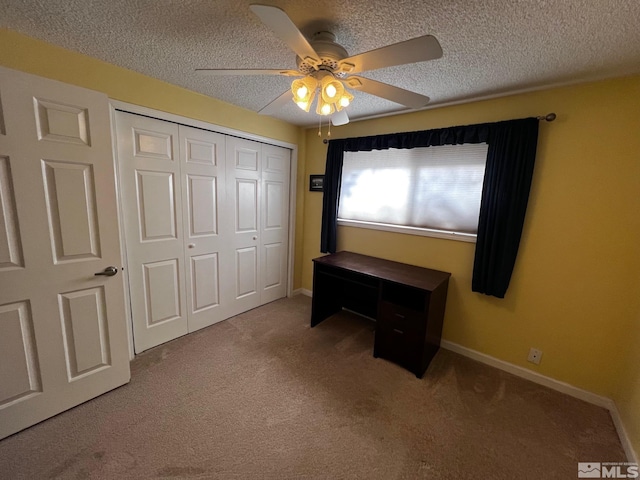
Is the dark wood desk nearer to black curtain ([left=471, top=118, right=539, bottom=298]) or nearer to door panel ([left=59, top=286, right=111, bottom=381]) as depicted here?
black curtain ([left=471, top=118, right=539, bottom=298])

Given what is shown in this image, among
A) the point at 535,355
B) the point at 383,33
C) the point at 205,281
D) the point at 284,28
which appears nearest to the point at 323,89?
the point at 284,28

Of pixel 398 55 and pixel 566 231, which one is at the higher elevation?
pixel 398 55

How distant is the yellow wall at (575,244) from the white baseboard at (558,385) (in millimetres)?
43

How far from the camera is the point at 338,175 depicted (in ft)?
9.77

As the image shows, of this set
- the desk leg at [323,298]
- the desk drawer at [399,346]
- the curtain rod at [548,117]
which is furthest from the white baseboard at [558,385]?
the curtain rod at [548,117]

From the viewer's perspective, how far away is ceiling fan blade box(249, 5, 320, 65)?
0.82 m

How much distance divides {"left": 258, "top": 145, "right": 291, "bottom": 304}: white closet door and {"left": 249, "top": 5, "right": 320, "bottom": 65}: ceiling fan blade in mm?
1932

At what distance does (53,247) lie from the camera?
58.4 inches

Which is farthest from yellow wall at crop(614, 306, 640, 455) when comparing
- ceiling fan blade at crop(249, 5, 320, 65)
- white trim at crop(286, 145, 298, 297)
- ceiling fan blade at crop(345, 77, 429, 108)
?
white trim at crop(286, 145, 298, 297)

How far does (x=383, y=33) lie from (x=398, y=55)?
1.50ft

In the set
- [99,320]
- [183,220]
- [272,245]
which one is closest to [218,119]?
[183,220]

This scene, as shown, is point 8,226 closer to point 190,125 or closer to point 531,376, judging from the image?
point 190,125

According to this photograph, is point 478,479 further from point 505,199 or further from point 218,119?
point 218,119

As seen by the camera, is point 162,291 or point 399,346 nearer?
point 399,346
